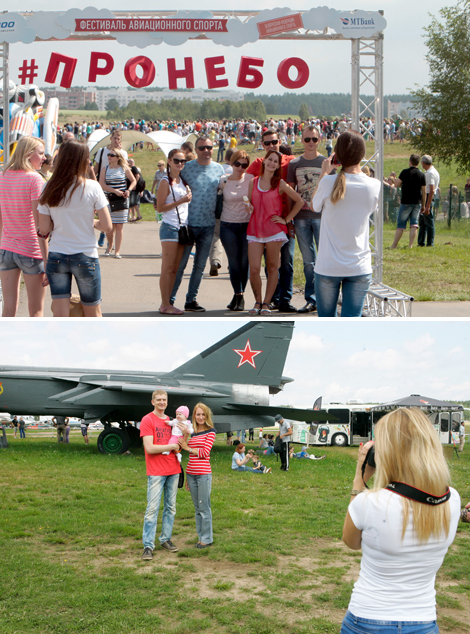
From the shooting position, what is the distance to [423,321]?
4242mm

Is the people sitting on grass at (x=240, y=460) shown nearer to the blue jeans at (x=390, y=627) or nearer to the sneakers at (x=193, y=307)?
the sneakers at (x=193, y=307)

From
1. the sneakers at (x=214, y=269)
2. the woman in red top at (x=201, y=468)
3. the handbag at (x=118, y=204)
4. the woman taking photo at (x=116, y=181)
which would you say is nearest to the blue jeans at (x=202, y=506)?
the woman in red top at (x=201, y=468)

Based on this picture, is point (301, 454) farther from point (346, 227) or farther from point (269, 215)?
point (346, 227)

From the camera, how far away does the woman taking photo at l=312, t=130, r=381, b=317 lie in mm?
4082

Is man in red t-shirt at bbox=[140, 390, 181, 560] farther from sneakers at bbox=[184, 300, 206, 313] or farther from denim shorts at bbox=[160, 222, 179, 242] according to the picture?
sneakers at bbox=[184, 300, 206, 313]

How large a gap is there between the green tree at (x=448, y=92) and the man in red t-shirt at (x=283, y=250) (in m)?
25.5

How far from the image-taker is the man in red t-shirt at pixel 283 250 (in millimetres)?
6348

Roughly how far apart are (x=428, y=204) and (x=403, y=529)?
1215 centimetres

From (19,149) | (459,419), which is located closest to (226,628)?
(459,419)

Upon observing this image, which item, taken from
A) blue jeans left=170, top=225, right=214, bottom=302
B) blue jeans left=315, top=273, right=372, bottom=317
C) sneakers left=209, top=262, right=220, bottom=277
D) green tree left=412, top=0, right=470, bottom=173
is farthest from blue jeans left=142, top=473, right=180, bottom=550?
green tree left=412, top=0, right=470, bottom=173

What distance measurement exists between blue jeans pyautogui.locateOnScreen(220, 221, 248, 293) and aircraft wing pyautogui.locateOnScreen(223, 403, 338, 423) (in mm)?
1866

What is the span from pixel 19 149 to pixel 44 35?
419 centimetres

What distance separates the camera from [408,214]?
13039 mm

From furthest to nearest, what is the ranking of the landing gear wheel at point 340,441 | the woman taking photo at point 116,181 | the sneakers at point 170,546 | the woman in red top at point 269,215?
the woman taking photo at point 116,181
the woman in red top at point 269,215
the landing gear wheel at point 340,441
the sneakers at point 170,546
